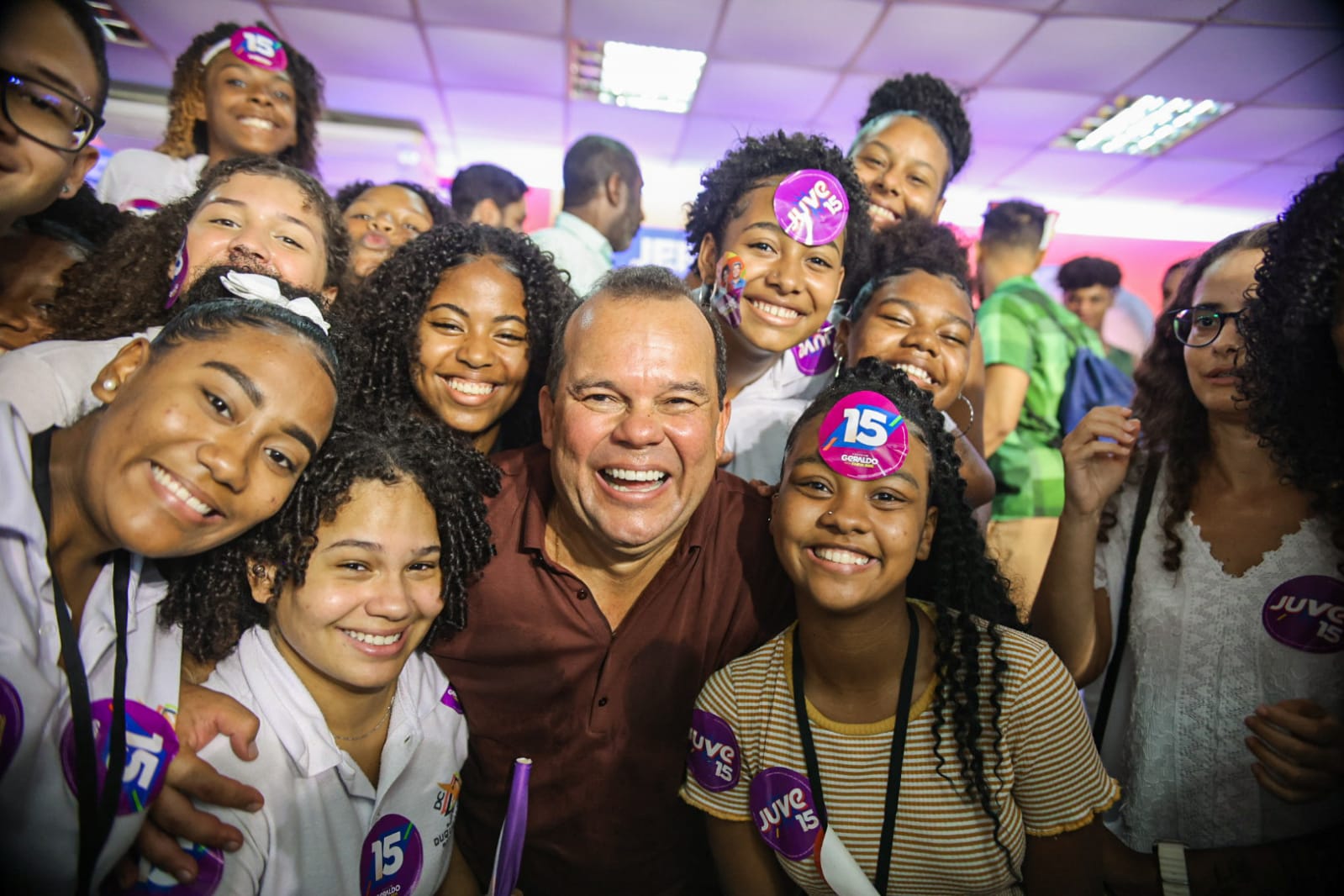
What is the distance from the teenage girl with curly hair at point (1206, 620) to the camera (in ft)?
5.39

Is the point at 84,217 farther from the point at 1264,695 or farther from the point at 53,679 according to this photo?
the point at 1264,695

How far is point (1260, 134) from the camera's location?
661 cm

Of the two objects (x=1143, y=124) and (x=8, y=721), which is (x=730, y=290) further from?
(x=1143, y=124)

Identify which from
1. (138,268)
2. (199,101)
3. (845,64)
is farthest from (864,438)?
(845,64)

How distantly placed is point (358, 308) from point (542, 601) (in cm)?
127

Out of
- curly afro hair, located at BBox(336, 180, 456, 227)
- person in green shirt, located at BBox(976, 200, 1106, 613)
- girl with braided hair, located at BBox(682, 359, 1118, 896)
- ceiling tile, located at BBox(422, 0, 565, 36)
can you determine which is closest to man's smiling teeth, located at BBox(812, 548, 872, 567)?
girl with braided hair, located at BBox(682, 359, 1118, 896)

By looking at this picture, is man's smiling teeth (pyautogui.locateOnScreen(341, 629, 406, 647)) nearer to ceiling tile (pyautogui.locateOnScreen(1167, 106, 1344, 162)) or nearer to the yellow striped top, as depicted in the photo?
the yellow striped top

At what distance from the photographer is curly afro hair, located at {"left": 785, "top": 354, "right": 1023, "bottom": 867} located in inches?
62.1

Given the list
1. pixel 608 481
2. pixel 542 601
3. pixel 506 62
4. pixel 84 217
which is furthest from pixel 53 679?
pixel 506 62

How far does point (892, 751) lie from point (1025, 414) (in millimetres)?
2607

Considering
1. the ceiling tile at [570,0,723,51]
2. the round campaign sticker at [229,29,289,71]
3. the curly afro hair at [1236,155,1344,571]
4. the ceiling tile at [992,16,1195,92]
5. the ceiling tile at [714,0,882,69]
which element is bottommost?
the curly afro hair at [1236,155,1344,571]

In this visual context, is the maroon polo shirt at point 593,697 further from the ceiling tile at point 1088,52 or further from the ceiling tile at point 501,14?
the ceiling tile at point 1088,52

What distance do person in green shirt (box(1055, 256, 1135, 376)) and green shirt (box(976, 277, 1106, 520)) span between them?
2180mm

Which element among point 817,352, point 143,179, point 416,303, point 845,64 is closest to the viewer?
point 416,303
